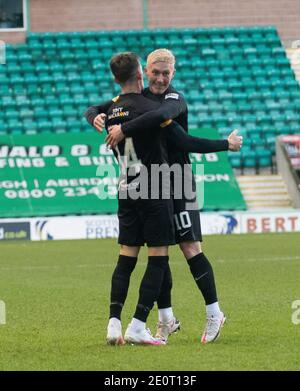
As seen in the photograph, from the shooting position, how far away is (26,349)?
7555 mm

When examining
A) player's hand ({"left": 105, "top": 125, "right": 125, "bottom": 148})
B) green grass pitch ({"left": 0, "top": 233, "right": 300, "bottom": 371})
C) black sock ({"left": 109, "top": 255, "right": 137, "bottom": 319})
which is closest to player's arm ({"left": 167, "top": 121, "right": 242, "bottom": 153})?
player's hand ({"left": 105, "top": 125, "right": 125, "bottom": 148})

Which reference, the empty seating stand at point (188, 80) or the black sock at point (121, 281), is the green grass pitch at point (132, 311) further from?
the empty seating stand at point (188, 80)

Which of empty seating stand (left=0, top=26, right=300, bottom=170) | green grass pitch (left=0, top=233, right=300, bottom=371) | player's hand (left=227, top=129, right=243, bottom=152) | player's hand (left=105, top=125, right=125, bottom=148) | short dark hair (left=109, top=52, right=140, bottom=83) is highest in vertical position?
empty seating stand (left=0, top=26, right=300, bottom=170)

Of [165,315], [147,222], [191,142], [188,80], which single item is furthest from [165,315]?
[188,80]

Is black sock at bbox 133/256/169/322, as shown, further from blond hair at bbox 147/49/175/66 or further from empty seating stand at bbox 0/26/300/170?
empty seating stand at bbox 0/26/300/170

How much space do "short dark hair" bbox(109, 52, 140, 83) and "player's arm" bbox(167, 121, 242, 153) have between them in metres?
0.46

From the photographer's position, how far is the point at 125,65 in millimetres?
7570

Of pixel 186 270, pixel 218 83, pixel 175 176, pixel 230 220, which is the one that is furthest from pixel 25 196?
pixel 175 176

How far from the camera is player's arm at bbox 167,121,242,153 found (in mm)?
7750

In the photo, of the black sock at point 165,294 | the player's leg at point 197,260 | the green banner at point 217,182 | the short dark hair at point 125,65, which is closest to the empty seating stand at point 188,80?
the green banner at point 217,182

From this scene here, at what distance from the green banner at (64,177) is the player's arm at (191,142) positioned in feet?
60.3

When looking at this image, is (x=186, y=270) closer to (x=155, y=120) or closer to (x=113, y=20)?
(x=155, y=120)
